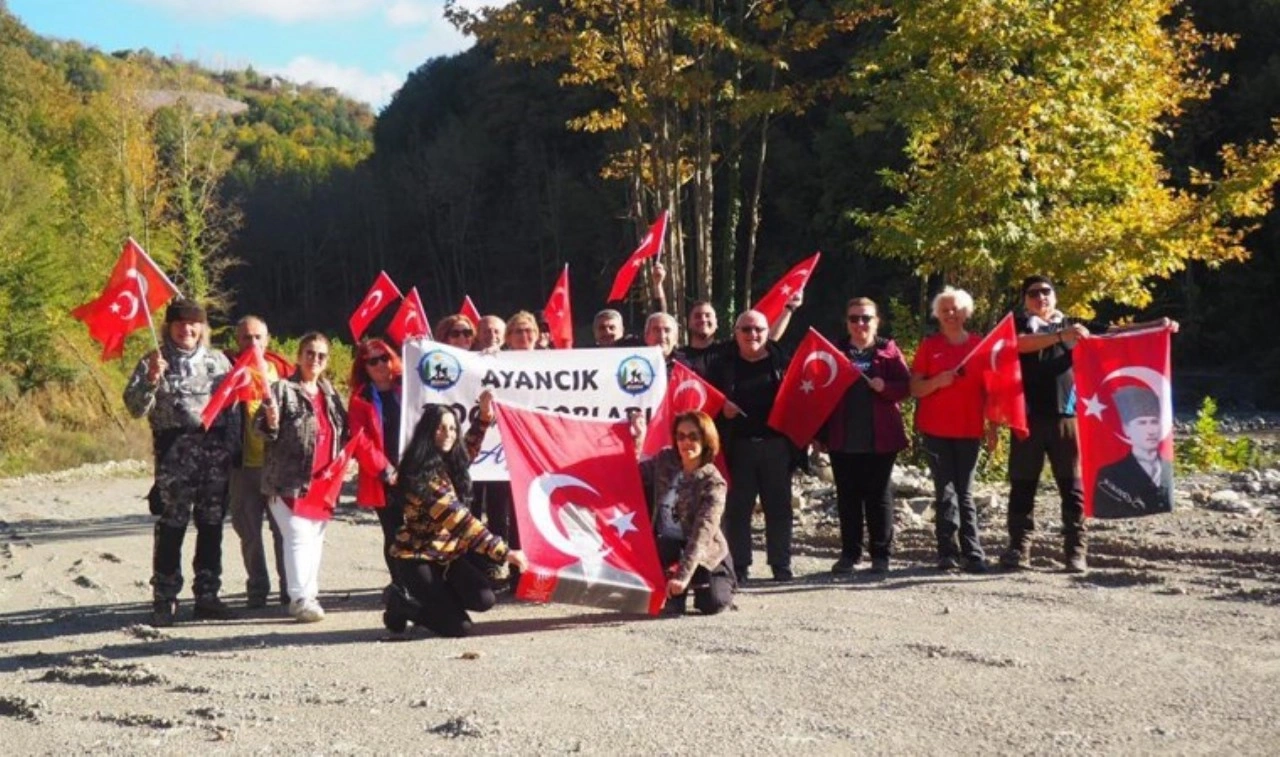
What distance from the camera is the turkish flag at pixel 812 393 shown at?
9.28 m

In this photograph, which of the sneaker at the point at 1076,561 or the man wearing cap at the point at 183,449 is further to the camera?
the sneaker at the point at 1076,561

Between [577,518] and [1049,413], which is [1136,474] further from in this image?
[577,518]

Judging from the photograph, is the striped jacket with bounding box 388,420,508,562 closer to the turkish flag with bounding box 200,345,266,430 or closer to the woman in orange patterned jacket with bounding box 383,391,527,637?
the woman in orange patterned jacket with bounding box 383,391,527,637

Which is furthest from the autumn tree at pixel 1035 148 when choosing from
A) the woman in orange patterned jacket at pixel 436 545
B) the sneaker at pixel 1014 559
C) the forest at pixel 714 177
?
the woman in orange patterned jacket at pixel 436 545

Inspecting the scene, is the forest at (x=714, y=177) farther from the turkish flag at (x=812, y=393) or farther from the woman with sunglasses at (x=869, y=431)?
the turkish flag at (x=812, y=393)

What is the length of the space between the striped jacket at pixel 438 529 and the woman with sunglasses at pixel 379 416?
55cm

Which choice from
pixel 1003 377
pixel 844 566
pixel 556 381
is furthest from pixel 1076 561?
pixel 556 381

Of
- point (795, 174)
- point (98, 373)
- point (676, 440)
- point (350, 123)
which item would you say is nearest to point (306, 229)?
point (795, 174)

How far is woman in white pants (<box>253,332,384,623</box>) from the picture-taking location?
849cm

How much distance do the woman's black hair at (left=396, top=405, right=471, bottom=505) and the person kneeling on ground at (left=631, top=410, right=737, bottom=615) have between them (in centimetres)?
127

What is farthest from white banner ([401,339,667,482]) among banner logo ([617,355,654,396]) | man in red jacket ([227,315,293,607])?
man in red jacket ([227,315,293,607])

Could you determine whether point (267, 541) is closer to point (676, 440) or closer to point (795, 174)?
point (676, 440)

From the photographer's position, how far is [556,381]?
30.0 ft

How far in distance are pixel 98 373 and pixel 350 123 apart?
→ 122044 mm
